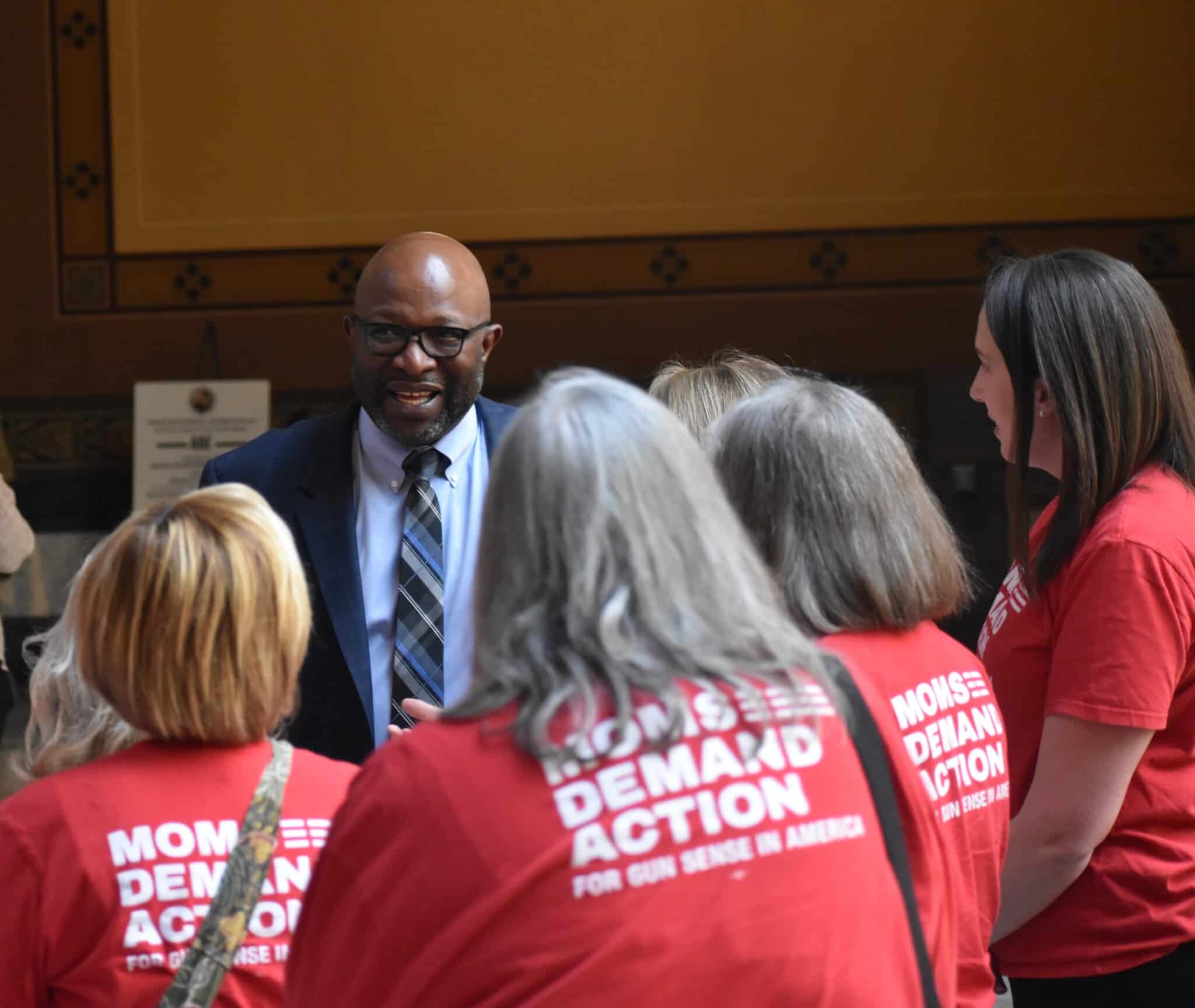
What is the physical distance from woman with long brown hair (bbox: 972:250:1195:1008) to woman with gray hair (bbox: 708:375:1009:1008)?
0.26 metres

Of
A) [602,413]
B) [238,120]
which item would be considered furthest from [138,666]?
[238,120]

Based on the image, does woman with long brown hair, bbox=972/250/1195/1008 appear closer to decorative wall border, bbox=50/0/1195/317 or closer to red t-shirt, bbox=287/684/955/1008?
red t-shirt, bbox=287/684/955/1008

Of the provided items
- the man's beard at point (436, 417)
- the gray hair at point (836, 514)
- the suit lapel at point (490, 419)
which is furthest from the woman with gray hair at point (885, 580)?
the suit lapel at point (490, 419)

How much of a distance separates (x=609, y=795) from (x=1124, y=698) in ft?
3.09

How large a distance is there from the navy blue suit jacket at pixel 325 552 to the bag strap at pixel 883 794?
1173mm

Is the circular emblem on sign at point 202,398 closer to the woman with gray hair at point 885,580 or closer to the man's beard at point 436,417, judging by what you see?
the man's beard at point 436,417

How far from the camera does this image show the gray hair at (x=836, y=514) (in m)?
1.59

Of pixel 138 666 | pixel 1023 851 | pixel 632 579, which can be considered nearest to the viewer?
pixel 632 579

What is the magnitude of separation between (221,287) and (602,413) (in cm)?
577

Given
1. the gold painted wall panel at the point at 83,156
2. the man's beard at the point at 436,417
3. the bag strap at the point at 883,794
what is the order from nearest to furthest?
the bag strap at the point at 883,794 → the man's beard at the point at 436,417 → the gold painted wall panel at the point at 83,156

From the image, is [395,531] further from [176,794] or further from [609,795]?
[609,795]

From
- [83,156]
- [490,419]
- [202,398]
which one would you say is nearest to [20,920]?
[490,419]

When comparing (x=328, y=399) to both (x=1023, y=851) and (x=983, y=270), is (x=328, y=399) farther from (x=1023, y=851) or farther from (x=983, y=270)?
(x=1023, y=851)

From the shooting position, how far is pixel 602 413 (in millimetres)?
1231
